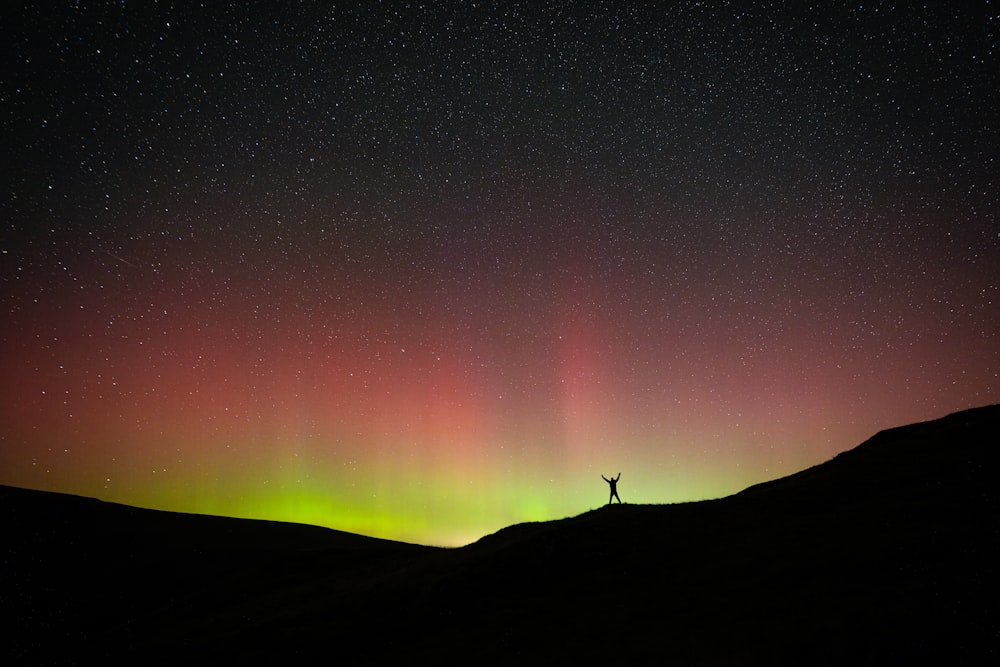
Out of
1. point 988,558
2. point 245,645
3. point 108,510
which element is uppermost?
point 108,510

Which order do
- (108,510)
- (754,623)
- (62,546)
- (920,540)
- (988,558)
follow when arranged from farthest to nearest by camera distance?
1. (108,510)
2. (62,546)
3. (920,540)
4. (988,558)
5. (754,623)

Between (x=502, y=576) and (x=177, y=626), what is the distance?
16.1m

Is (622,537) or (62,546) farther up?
(62,546)

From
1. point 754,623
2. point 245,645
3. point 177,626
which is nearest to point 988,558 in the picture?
point 754,623

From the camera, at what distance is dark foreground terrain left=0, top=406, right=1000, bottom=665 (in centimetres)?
918

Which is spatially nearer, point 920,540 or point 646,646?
point 646,646

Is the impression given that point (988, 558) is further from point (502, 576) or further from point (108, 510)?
point (108, 510)

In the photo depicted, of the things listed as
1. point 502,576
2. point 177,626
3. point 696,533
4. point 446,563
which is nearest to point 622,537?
point 696,533

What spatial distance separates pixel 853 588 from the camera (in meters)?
10.2

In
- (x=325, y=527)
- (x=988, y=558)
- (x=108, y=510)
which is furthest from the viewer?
(x=325, y=527)

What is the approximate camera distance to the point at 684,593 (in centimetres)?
1210

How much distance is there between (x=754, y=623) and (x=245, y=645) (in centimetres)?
1476

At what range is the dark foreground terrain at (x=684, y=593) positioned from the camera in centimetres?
918

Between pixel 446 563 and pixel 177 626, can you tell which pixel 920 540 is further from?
pixel 177 626
